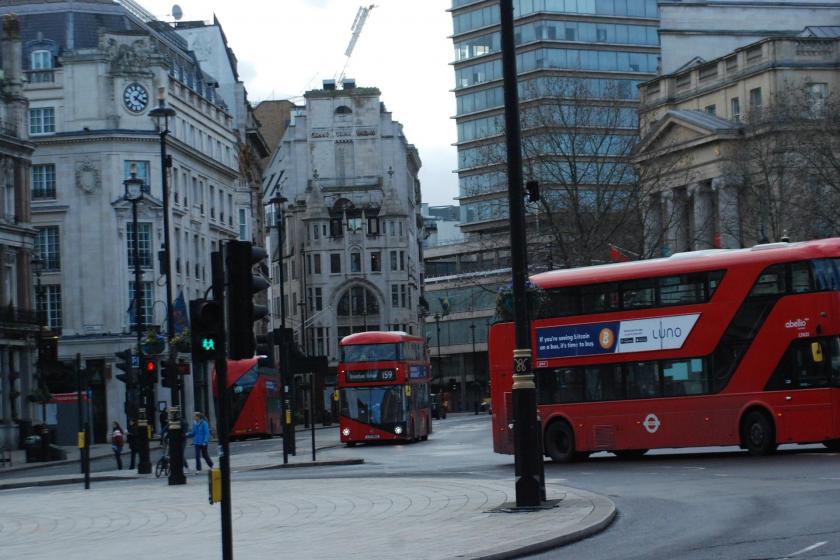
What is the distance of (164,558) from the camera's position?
17453mm

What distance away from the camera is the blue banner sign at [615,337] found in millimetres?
31562

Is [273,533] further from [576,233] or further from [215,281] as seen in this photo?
[576,233]

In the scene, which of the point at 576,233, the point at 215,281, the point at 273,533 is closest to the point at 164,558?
the point at 273,533

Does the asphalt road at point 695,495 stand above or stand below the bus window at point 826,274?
below

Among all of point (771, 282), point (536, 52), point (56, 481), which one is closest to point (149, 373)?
point (56, 481)

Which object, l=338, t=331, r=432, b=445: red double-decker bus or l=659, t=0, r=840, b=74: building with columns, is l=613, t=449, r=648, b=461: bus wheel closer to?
l=338, t=331, r=432, b=445: red double-decker bus

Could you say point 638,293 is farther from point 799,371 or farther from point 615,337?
point 799,371

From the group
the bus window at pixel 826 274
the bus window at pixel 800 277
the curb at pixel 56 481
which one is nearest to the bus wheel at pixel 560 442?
the bus window at pixel 800 277

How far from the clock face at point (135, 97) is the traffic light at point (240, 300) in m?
71.4

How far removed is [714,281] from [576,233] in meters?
34.4

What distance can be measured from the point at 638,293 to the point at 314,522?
12.9 m

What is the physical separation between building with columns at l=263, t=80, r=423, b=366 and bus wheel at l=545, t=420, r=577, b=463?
302 ft

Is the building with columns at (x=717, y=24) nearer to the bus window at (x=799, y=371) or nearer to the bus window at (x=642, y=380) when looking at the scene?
the bus window at (x=642, y=380)

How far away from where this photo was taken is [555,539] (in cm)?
1698
